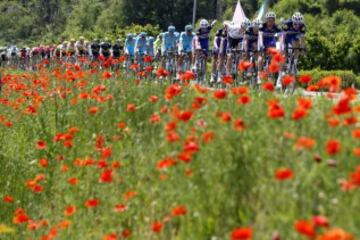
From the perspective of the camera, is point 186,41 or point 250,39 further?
point 186,41

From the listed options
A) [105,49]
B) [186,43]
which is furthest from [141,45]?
[105,49]

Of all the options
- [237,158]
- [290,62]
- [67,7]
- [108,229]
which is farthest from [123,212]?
[67,7]

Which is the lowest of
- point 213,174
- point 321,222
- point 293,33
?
point 293,33

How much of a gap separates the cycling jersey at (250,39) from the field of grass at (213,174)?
34.5 feet

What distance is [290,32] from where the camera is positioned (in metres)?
17.3

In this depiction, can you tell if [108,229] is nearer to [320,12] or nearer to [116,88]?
[116,88]

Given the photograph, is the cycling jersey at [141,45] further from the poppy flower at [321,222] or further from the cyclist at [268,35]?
the poppy flower at [321,222]

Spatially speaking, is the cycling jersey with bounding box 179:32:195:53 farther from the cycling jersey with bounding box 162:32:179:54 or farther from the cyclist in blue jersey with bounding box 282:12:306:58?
the cyclist in blue jersey with bounding box 282:12:306:58

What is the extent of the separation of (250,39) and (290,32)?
2.04 metres

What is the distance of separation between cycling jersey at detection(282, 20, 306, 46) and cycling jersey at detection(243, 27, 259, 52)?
169 centimetres

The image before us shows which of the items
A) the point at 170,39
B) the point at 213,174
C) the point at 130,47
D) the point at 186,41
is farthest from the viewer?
the point at 130,47

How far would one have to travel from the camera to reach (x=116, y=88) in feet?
31.4

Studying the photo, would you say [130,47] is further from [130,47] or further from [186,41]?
[186,41]

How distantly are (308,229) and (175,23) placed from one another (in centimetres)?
9278
